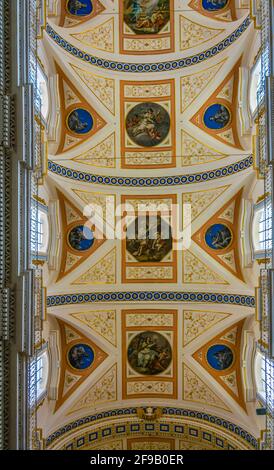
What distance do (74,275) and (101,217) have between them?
2.07 metres

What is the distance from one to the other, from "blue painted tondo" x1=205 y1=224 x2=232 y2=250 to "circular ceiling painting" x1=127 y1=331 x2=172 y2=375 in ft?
11.6

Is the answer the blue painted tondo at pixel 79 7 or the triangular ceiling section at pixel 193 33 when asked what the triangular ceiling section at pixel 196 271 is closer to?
the triangular ceiling section at pixel 193 33

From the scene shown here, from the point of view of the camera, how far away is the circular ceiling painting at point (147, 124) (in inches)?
586

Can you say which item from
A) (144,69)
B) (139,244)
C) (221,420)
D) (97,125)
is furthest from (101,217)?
(221,420)

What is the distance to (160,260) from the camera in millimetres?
15375

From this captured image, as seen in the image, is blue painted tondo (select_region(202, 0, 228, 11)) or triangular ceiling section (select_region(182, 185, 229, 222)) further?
triangular ceiling section (select_region(182, 185, 229, 222))

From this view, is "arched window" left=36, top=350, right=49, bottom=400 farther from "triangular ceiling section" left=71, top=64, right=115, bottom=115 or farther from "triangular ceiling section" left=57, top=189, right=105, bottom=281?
"triangular ceiling section" left=71, top=64, right=115, bottom=115

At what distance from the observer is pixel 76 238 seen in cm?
1516

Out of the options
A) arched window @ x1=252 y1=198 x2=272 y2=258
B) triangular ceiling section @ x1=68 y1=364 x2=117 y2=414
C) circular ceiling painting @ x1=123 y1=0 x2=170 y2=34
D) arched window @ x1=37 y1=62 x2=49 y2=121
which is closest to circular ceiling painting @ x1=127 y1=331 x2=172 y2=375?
triangular ceiling section @ x1=68 y1=364 x2=117 y2=414

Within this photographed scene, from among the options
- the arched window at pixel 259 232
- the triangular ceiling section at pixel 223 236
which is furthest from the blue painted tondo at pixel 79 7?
the arched window at pixel 259 232

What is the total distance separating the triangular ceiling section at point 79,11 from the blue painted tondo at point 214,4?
10.1 ft

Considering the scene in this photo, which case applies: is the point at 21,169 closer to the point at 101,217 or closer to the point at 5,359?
the point at 5,359

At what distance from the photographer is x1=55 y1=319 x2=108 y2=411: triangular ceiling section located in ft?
49.2

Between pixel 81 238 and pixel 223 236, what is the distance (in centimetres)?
465
